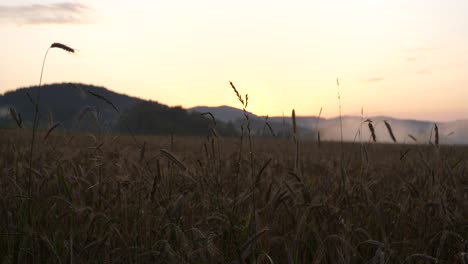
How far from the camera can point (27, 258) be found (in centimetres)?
226

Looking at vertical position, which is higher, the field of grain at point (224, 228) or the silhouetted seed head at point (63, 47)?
the silhouetted seed head at point (63, 47)

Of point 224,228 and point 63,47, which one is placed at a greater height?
point 63,47

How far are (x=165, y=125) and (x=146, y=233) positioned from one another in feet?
177

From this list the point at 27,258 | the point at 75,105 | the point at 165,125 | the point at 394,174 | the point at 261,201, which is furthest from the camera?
the point at 75,105

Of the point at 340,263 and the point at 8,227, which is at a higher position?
the point at 8,227

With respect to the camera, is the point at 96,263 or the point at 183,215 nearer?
the point at 96,263

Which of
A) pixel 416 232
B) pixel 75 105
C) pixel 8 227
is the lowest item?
pixel 416 232

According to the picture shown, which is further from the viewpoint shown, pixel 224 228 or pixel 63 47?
pixel 224 228

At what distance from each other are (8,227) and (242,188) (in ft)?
7.21

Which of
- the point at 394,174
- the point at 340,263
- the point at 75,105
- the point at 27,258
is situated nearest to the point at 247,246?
the point at 340,263

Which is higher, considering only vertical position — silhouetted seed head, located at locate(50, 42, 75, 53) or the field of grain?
silhouetted seed head, located at locate(50, 42, 75, 53)

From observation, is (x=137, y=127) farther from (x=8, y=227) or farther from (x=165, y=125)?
(x=8, y=227)

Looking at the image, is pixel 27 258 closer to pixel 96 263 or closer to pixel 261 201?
pixel 96 263

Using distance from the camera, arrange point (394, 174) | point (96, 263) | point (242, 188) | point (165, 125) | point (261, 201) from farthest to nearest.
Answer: point (165, 125) → point (394, 174) → point (242, 188) → point (261, 201) → point (96, 263)
